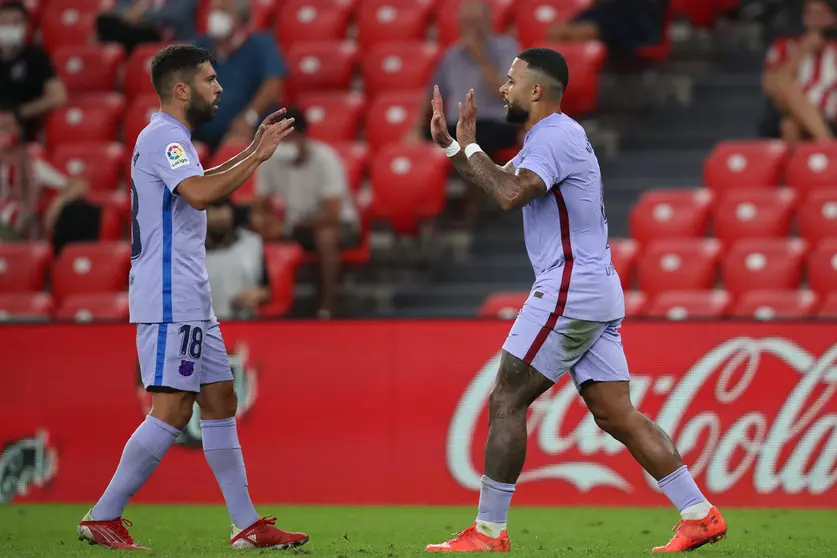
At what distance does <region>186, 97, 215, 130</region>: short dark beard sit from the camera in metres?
6.18

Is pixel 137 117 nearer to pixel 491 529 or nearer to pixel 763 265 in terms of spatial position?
pixel 763 265

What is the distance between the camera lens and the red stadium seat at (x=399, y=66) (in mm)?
12500

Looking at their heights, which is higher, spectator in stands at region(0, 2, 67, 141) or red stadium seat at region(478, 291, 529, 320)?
spectator in stands at region(0, 2, 67, 141)

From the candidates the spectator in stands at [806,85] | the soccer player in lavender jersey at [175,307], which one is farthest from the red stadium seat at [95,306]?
the spectator in stands at [806,85]

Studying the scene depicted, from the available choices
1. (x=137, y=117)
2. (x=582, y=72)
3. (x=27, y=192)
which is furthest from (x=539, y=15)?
(x=27, y=192)

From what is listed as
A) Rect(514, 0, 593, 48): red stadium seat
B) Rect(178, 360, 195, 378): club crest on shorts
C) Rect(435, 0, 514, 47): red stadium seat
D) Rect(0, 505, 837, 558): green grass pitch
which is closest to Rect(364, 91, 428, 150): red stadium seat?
Rect(435, 0, 514, 47): red stadium seat

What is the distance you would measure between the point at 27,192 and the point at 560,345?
22.8 ft

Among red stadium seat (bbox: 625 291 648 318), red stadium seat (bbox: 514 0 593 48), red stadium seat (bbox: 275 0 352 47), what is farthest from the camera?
Result: red stadium seat (bbox: 275 0 352 47)

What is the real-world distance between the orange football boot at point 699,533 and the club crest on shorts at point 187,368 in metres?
2.24

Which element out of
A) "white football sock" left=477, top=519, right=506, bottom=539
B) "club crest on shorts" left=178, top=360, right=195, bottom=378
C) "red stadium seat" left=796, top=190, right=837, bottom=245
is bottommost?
"white football sock" left=477, top=519, right=506, bottom=539

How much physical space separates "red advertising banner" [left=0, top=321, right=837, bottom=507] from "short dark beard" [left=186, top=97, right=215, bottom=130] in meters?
2.79

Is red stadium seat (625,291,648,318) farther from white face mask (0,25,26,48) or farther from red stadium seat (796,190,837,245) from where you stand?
white face mask (0,25,26,48)

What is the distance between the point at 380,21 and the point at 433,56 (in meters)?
0.94

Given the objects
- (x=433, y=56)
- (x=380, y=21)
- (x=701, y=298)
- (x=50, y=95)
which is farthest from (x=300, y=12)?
(x=701, y=298)
